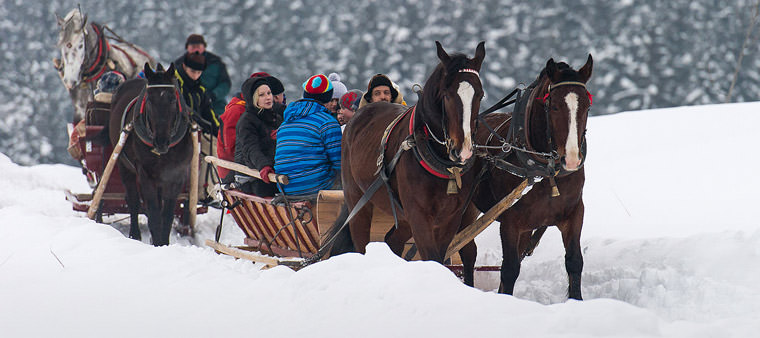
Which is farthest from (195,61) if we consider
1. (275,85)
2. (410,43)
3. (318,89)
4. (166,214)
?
(410,43)

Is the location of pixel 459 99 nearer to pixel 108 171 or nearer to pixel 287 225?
pixel 287 225

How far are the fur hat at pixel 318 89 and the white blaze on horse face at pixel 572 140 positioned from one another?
2838mm

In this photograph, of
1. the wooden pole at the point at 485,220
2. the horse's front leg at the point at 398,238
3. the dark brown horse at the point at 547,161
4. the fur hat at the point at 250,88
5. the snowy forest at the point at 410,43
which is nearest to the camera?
the dark brown horse at the point at 547,161

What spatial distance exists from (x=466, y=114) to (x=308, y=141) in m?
2.56

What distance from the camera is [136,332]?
430cm

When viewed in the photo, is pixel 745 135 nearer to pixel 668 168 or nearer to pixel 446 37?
pixel 668 168

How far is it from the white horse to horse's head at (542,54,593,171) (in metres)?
7.75

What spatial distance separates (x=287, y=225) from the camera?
297 inches

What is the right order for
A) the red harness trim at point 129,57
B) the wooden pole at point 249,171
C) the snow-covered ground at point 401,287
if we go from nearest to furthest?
the snow-covered ground at point 401,287
the wooden pole at point 249,171
the red harness trim at point 129,57

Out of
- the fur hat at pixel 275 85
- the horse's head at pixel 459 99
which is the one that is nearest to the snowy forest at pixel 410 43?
the fur hat at pixel 275 85

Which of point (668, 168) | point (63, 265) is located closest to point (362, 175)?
point (63, 265)

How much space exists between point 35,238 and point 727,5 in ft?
82.9

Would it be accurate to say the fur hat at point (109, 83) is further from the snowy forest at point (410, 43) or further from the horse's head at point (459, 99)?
the snowy forest at point (410, 43)

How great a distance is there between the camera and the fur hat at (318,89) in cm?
754
